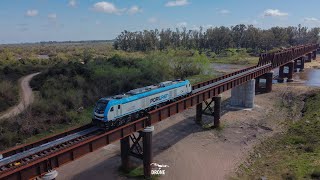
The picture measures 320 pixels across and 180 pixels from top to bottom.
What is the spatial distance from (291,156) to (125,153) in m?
16.9

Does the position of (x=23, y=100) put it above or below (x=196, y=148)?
above

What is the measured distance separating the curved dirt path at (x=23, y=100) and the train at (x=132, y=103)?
72.2 ft

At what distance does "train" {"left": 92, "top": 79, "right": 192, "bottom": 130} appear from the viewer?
80.1ft

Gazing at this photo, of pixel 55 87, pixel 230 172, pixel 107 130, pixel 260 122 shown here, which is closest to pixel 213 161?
pixel 230 172

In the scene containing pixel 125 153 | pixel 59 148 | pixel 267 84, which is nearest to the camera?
pixel 59 148

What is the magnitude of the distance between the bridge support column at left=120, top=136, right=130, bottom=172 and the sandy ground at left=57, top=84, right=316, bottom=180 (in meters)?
0.97

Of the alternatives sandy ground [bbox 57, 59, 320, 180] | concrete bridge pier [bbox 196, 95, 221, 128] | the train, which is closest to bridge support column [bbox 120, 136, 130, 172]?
sandy ground [bbox 57, 59, 320, 180]

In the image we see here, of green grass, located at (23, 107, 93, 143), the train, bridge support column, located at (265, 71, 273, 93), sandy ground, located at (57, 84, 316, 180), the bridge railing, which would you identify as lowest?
sandy ground, located at (57, 84, 316, 180)

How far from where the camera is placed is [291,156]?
30938mm

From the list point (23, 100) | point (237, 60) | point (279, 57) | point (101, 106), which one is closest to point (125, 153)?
point (101, 106)

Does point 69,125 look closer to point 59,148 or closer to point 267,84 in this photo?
point 59,148

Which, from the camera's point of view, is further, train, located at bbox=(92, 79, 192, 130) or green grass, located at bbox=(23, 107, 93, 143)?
green grass, located at bbox=(23, 107, 93, 143)

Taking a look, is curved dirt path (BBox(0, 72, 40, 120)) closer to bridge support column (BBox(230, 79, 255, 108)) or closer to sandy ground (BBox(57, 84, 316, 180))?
sandy ground (BBox(57, 84, 316, 180))

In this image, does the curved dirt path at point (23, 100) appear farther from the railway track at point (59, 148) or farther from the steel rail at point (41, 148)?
the railway track at point (59, 148)
